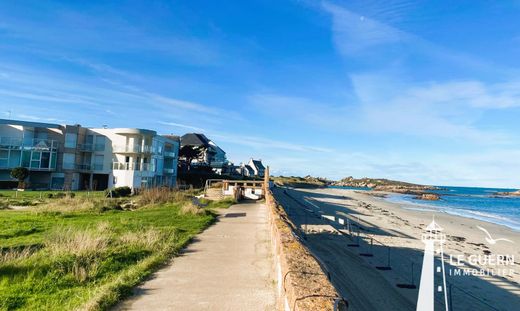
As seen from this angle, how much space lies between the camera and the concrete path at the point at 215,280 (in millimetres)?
5090

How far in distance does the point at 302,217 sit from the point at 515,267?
33.4 ft

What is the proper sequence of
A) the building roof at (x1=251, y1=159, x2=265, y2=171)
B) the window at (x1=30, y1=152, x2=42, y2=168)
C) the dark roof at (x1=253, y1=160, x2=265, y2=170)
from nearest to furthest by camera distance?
the window at (x1=30, y1=152, x2=42, y2=168) < the building roof at (x1=251, y1=159, x2=265, y2=171) < the dark roof at (x1=253, y1=160, x2=265, y2=170)

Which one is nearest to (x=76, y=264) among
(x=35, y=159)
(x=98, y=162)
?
(x=35, y=159)

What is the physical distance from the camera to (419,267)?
37.6 feet

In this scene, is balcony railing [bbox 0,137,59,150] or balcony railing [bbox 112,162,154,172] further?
balcony railing [bbox 112,162,154,172]

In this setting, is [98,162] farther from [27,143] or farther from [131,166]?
[27,143]

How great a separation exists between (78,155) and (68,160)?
4.92 feet

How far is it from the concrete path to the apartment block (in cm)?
2768

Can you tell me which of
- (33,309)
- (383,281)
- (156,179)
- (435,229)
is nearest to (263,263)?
(383,281)

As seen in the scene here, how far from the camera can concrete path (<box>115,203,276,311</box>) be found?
16.7 feet

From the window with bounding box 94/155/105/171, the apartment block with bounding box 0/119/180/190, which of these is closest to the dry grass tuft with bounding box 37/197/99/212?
the apartment block with bounding box 0/119/180/190

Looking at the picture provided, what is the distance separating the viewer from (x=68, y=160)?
3706 centimetres

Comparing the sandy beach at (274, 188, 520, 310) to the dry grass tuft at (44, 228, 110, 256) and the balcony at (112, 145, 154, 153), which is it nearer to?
the dry grass tuft at (44, 228, 110, 256)

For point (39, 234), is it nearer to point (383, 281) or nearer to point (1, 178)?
point (383, 281)
